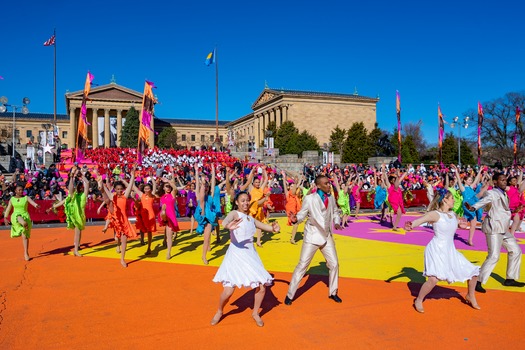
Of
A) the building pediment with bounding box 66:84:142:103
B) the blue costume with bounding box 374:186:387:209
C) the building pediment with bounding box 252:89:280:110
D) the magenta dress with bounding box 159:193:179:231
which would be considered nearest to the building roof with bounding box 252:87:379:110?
the building pediment with bounding box 252:89:280:110

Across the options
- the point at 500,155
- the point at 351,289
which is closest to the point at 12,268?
the point at 351,289

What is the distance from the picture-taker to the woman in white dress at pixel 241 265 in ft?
16.6

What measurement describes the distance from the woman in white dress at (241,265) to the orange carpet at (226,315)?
43cm

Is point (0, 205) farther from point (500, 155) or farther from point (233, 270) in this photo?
point (500, 155)

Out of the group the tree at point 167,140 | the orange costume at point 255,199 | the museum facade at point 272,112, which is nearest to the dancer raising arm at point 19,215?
the orange costume at point 255,199

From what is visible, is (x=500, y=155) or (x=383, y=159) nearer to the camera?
(x=383, y=159)

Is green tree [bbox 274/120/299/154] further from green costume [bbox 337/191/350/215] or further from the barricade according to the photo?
green costume [bbox 337/191/350/215]

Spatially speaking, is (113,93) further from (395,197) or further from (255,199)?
(255,199)

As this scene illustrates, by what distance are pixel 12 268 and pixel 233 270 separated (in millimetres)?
5937

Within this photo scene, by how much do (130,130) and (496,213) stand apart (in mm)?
76092

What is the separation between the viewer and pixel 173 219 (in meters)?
9.38

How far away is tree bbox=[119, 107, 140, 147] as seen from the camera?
75662mm

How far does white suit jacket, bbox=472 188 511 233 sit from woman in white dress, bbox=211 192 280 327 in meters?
3.76

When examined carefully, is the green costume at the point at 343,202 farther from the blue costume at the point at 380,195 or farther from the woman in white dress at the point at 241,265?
the woman in white dress at the point at 241,265
